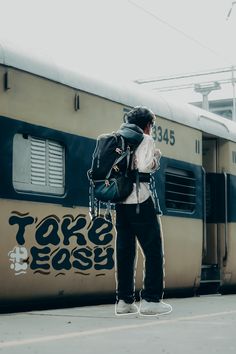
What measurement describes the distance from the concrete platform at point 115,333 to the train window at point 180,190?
2768 millimetres

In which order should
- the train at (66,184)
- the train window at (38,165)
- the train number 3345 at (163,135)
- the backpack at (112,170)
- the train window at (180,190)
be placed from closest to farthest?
1. the backpack at (112,170)
2. the train at (66,184)
3. the train window at (38,165)
4. the train number 3345 at (163,135)
5. the train window at (180,190)

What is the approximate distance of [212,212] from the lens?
11.5m

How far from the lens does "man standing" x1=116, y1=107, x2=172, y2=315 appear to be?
21.3 feet

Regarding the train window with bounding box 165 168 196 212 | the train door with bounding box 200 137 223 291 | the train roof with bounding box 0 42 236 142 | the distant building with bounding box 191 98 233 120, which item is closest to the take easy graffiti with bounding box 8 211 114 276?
the train roof with bounding box 0 42 236 142

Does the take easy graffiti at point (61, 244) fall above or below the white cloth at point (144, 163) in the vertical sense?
below

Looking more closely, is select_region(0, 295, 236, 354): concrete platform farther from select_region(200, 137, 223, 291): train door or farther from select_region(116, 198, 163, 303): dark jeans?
select_region(200, 137, 223, 291): train door

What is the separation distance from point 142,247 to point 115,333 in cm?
129

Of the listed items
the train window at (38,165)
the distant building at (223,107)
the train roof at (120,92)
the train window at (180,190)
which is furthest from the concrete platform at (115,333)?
the distant building at (223,107)

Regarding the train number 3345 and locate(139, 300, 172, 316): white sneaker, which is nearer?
locate(139, 300, 172, 316): white sneaker

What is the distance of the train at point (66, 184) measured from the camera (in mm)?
7164

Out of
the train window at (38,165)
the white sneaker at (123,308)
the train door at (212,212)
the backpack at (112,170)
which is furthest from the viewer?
the train door at (212,212)

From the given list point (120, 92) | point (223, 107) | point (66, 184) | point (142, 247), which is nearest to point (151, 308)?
point (142, 247)

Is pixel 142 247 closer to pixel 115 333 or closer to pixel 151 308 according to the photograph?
pixel 151 308

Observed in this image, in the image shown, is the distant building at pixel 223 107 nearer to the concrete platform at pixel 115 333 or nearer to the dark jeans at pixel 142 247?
the concrete platform at pixel 115 333
